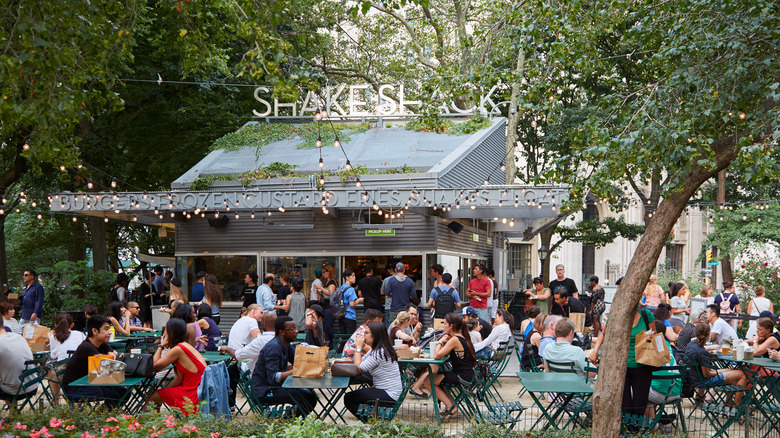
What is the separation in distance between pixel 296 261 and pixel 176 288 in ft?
12.8

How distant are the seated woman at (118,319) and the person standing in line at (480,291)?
6.69m

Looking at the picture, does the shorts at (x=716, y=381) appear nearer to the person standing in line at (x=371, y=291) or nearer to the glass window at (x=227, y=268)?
the person standing in line at (x=371, y=291)

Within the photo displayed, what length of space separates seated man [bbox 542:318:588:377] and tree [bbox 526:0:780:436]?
177 centimetres

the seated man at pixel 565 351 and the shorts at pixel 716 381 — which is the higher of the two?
the seated man at pixel 565 351

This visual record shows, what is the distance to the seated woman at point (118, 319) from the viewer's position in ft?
36.4

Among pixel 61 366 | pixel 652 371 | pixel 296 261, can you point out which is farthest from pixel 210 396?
pixel 296 261

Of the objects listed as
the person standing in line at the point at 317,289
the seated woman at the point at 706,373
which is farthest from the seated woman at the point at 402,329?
the person standing in line at the point at 317,289

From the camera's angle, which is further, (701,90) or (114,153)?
(114,153)

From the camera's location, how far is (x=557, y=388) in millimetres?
6934

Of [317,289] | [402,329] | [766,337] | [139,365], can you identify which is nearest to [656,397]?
[766,337]

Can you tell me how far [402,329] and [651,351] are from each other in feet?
13.5

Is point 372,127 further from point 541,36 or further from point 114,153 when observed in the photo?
point 541,36

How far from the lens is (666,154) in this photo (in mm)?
6430

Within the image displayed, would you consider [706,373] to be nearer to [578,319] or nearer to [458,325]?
[458,325]
